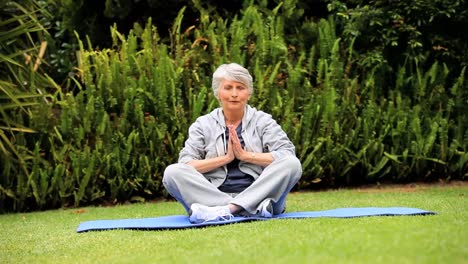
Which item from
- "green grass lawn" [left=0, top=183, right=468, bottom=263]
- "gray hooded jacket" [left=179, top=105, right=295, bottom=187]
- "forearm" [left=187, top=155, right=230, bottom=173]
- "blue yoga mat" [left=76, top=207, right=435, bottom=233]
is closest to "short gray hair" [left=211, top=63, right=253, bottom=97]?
"gray hooded jacket" [left=179, top=105, right=295, bottom=187]

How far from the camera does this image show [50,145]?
9.68m

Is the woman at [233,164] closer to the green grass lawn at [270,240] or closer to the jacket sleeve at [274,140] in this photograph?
the jacket sleeve at [274,140]

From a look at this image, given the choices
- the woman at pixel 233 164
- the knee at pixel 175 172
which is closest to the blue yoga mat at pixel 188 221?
the woman at pixel 233 164

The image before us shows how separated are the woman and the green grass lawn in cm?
36

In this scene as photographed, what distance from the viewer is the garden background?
956 cm

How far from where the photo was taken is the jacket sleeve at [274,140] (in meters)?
7.23

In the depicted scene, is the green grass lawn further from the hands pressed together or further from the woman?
the hands pressed together

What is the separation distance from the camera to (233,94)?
7191 mm

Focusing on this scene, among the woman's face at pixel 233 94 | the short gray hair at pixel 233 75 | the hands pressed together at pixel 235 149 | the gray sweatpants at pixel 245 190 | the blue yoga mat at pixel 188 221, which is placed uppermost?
the short gray hair at pixel 233 75

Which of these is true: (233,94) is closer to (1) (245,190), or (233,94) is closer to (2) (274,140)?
(2) (274,140)

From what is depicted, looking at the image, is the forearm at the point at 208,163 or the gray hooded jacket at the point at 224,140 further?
the gray hooded jacket at the point at 224,140

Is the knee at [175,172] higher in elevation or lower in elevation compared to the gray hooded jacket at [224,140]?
lower

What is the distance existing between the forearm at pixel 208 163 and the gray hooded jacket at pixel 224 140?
0.10 meters

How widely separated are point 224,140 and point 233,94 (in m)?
0.39
